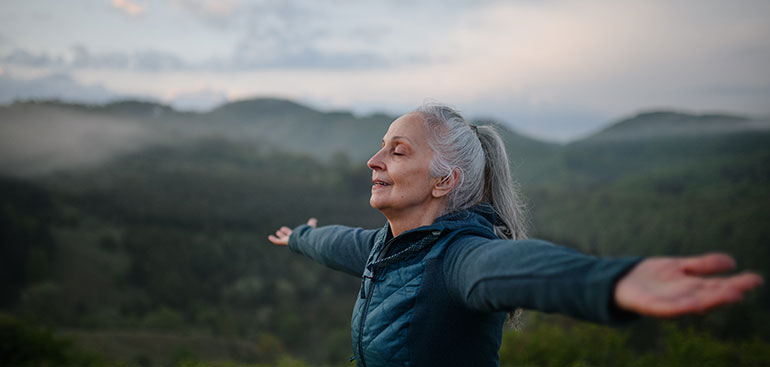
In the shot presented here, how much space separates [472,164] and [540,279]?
0.79 metres

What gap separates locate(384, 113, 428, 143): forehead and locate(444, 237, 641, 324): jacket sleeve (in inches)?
21.4

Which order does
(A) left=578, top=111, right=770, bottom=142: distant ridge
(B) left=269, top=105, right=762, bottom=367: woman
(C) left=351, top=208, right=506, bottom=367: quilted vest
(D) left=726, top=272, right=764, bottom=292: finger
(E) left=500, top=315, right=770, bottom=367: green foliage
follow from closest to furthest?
(D) left=726, top=272, right=764, bottom=292: finger < (B) left=269, top=105, right=762, bottom=367: woman < (C) left=351, top=208, right=506, bottom=367: quilted vest < (E) left=500, top=315, right=770, bottom=367: green foliage < (A) left=578, top=111, right=770, bottom=142: distant ridge

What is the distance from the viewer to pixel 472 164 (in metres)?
1.88

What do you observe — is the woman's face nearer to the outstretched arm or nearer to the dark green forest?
the outstretched arm

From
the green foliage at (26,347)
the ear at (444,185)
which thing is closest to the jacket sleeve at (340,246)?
the ear at (444,185)

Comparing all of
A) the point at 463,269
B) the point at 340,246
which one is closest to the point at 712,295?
the point at 463,269

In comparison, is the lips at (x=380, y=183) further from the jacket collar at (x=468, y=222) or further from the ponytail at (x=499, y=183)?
the ponytail at (x=499, y=183)

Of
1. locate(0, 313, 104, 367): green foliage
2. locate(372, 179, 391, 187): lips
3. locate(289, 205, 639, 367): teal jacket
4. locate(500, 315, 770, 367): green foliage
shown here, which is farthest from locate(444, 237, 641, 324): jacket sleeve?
locate(0, 313, 104, 367): green foliage

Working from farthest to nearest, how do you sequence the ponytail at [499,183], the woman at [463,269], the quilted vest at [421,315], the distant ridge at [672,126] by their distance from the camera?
the distant ridge at [672,126], the ponytail at [499,183], the quilted vest at [421,315], the woman at [463,269]

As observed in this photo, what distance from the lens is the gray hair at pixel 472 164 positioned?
1830 millimetres

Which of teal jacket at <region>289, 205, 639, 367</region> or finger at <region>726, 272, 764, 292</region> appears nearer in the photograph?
finger at <region>726, 272, 764, 292</region>

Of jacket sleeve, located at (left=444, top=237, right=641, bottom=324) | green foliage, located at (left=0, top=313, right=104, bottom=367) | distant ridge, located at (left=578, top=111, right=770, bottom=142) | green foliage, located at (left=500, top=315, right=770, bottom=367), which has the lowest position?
distant ridge, located at (left=578, top=111, right=770, bottom=142)

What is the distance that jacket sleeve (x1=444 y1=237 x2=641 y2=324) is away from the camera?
3.45ft

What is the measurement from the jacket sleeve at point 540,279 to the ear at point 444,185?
15.1 inches
